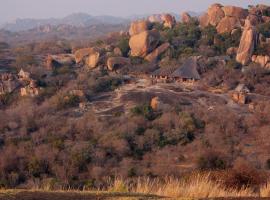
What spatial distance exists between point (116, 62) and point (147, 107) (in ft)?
33.5

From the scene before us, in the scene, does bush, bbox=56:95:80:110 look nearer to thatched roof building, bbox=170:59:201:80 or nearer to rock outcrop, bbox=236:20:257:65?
thatched roof building, bbox=170:59:201:80

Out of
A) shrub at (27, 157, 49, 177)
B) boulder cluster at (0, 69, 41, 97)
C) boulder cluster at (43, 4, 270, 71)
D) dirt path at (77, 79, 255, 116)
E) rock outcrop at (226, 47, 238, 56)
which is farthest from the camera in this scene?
rock outcrop at (226, 47, 238, 56)

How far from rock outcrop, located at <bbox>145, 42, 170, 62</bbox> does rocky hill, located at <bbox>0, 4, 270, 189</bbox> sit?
7 centimetres

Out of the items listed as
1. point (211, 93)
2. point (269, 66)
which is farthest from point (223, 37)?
point (211, 93)

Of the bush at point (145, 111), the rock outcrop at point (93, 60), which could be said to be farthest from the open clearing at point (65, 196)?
the rock outcrop at point (93, 60)

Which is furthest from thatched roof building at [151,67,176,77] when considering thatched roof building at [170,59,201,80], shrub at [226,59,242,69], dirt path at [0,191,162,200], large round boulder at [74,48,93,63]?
dirt path at [0,191,162,200]

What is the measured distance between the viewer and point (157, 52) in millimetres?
31797

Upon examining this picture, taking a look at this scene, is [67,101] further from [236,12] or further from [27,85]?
[236,12]

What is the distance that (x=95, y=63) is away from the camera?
31.0 m

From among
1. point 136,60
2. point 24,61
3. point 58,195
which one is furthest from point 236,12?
point 58,195

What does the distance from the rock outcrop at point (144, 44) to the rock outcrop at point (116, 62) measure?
4.95 feet

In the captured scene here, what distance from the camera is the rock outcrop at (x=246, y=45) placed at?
95.1 ft

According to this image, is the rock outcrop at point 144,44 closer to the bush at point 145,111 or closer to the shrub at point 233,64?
the shrub at point 233,64

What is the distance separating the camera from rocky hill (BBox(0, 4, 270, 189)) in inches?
602
